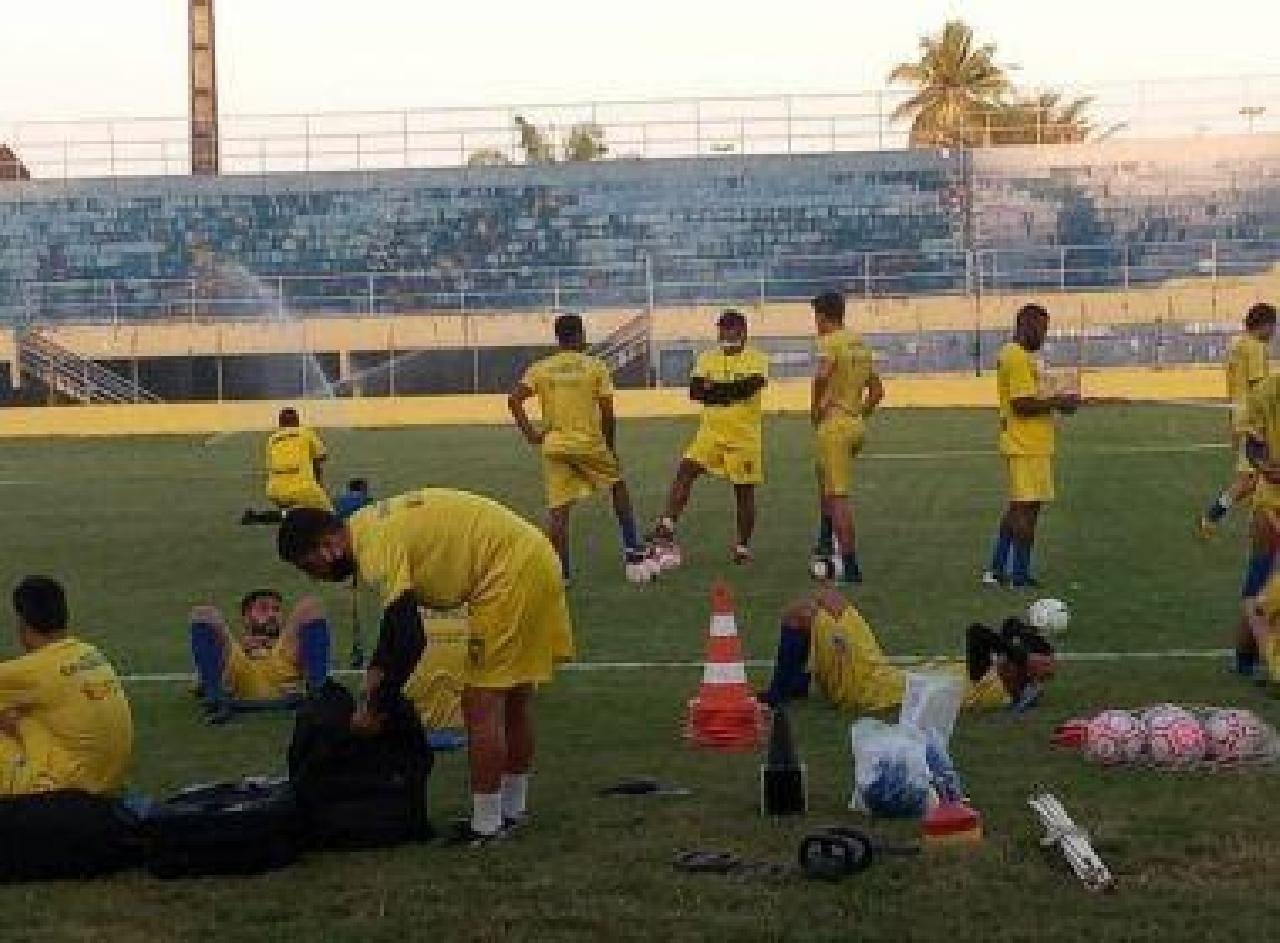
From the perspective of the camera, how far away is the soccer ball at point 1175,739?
8016 mm

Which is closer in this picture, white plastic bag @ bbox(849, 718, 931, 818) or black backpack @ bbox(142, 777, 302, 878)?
black backpack @ bbox(142, 777, 302, 878)

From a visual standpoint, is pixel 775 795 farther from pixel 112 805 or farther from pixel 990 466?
pixel 990 466

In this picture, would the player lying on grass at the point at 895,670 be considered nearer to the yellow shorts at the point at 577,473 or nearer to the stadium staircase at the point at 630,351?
the yellow shorts at the point at 577,473

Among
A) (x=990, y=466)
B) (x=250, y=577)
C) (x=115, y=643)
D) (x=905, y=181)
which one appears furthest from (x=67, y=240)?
(x=115, y=643)

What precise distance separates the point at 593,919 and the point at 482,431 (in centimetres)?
3190

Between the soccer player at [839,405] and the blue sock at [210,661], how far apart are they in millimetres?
5846

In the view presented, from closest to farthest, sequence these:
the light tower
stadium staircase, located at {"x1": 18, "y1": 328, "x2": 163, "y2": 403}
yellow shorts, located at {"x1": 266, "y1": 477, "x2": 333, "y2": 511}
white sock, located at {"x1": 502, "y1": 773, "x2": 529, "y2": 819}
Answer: white sock, located at {"x1": 502, "y1": 773, "x2": 529, "y2": 819}, yellow shorts, located at {"x1": 266, "y1": 477, "x2": 333, "y2": 511}, stadium staircase, located at {"x1": 18, "y1": 328, "x2": 163, "y2": 403}, the light tower

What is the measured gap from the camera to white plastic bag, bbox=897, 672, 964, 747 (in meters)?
7.79

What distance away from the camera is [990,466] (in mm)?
25641

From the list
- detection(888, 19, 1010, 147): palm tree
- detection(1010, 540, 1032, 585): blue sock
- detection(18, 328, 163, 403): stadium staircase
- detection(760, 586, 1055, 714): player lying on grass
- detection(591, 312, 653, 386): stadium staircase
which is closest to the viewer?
detection(760, 586, 1055, 714): player lying on grass

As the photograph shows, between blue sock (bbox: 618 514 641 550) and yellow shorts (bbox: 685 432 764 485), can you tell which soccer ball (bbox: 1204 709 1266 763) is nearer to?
blue sock (bbox: 618 514 641 550)

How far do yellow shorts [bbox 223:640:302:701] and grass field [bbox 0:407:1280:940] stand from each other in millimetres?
259

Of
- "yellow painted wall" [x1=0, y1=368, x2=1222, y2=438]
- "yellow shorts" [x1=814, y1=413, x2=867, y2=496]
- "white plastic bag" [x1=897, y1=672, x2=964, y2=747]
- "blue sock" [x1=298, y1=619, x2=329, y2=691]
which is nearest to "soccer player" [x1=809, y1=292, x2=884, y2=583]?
"yellow shorts" [x1=814, y1=413, x2=867, y2=496]

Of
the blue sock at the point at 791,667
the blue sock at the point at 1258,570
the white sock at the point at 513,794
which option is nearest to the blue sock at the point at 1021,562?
the blue sock at the point at 1258,570
